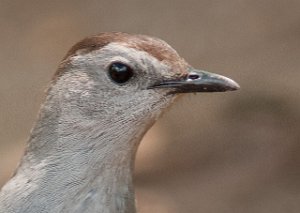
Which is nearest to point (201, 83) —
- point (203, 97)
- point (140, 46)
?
point (140, 46)

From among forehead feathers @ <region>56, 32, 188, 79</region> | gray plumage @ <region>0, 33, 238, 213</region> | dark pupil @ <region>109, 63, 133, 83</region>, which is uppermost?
forehead feathers @ <region>56, 32, 188, 79</region>

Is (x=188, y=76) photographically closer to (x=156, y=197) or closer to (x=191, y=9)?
(x=156, y=197)

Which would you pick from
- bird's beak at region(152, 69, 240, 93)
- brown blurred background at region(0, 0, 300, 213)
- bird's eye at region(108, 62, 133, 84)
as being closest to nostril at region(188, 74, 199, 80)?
bird's beak at region(152, 69, 240, 93)

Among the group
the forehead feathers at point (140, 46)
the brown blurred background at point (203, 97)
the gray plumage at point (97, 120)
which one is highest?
the forehead feathers at point (140, 46)

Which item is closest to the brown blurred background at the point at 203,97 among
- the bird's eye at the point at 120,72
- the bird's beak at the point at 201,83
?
the bird's beak at the point at 201,83

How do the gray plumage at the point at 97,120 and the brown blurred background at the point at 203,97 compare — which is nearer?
the gray plumage at the point at 97,120

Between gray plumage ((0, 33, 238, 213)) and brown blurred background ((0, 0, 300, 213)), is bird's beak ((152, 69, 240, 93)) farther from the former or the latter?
brown blurred background ((0, 0, 300, 213))

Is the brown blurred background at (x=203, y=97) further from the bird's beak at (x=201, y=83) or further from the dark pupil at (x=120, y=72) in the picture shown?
the dark pupil at (x=120, y=72)

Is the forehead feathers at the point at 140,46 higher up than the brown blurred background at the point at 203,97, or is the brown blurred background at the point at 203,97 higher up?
the forehead feathers at the point at 140,46

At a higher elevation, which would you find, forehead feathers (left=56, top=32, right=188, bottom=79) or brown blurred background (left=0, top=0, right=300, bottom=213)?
forehead feathers (left=56, top=32, right=188, bottom=79)

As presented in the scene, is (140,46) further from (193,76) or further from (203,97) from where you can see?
(203,97)
